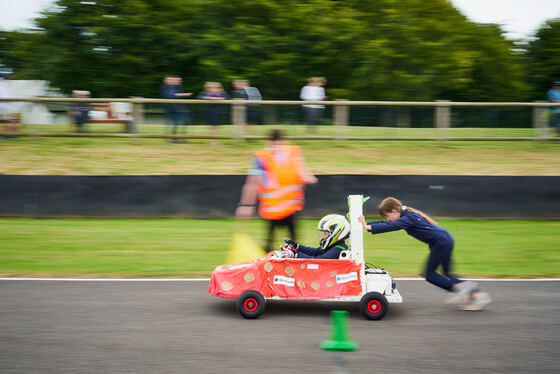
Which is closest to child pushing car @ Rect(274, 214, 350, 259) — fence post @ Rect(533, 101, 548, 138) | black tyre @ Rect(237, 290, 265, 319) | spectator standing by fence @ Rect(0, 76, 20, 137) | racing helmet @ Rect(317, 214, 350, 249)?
racing helmet @ Rect(317, 214, 350, 249)

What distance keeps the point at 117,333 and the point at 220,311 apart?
4.26 ft

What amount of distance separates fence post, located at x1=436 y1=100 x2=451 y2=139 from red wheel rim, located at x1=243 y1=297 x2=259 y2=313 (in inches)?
396

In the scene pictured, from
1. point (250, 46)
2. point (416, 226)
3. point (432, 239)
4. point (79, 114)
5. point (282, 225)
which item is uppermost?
point (250, 46)

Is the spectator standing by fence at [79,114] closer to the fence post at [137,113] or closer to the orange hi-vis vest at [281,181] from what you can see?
the fence post at [137,113]

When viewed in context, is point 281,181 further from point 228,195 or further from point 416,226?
point 228,195

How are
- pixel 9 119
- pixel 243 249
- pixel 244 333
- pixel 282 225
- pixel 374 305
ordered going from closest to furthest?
pixel 244 333, pixel 374 305, pixel 282 225, pixel 243 249, pixel 9 119

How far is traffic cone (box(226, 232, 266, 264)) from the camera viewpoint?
837cm

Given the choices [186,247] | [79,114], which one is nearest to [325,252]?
[186,247]

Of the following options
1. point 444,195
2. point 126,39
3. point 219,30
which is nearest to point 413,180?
point 444,195

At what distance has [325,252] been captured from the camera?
23.1 ft

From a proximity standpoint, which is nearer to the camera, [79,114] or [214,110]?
[214,110]

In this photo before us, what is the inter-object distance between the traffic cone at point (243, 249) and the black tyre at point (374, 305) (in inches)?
75.8

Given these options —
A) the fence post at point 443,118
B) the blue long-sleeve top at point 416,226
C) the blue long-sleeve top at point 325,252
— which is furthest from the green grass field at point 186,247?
the fence post at point 443,118

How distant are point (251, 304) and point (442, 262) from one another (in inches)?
88.2
